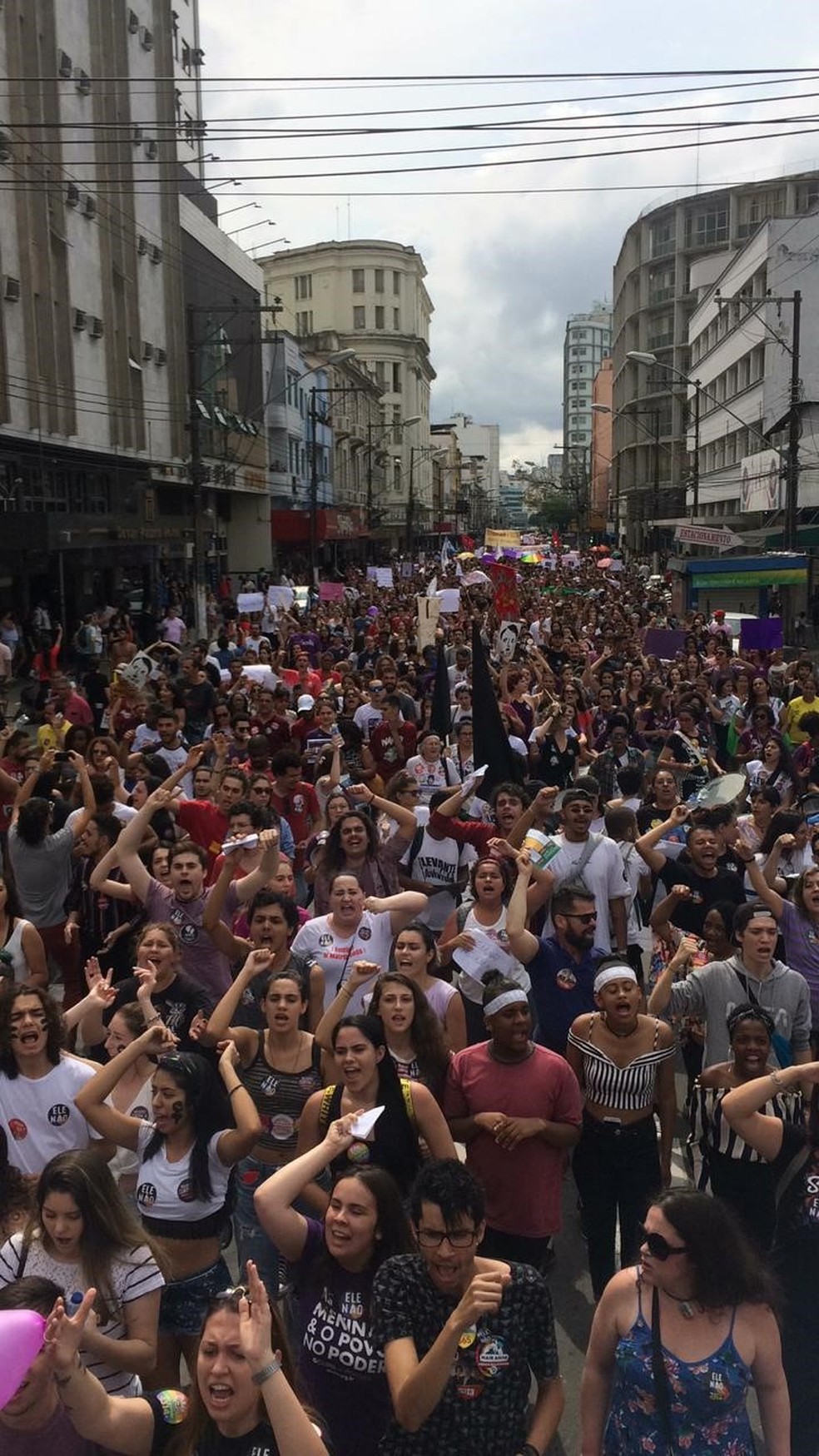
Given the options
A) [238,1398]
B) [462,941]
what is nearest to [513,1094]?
[462,941]

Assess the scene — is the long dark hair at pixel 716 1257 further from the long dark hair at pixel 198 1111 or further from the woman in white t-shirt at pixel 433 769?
the woman in white t-shirt at pixel 433 769

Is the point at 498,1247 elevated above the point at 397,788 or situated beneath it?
situated beneath

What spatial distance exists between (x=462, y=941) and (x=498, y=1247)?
1484mm

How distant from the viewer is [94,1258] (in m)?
3.28

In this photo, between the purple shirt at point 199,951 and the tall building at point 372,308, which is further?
the tall building at point 372,308

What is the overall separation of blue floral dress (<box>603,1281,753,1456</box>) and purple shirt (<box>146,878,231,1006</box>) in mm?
3108

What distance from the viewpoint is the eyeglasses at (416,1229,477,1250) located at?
3.07m

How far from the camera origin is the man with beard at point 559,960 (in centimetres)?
547

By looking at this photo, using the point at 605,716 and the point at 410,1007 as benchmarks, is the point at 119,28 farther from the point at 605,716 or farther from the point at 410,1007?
the point at 410,1007

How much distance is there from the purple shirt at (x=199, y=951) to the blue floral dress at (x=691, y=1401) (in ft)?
10.2

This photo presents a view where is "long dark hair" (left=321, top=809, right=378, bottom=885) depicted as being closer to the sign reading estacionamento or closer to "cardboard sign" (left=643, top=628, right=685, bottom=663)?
"cardboard sign" (left=643, top=628, right=685, bottom=663)

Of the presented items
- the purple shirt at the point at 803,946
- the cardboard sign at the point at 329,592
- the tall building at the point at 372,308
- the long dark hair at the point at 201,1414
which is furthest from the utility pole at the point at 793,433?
the tall building at the point at 372,308

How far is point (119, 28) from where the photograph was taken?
30.9 meters

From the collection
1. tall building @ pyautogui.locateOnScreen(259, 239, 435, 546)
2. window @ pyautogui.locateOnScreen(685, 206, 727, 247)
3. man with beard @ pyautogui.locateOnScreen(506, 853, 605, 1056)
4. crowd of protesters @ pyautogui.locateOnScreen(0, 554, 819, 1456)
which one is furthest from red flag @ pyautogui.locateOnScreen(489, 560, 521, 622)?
tall building @ pyautogui.locateOnScreen(259, 239, 435, 546)
